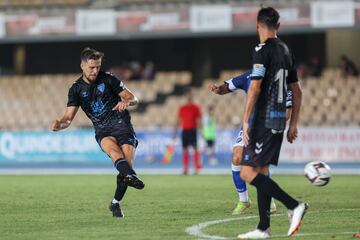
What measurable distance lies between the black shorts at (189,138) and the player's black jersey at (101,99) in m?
12.0

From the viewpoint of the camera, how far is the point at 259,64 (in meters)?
9.19

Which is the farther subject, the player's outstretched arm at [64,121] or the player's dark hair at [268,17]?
the player's outstretched arm at [64,121]

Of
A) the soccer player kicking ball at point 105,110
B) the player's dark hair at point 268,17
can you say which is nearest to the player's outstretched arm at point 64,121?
the soccer player kicking ball at point 105,110

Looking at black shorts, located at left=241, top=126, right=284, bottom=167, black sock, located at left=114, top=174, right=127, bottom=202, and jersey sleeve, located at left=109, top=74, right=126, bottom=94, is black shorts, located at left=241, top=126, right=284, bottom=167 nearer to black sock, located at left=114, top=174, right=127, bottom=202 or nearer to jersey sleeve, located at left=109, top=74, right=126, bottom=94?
black sock, located at left=114, top=174, right=127, bottom=202

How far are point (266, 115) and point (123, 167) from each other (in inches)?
110

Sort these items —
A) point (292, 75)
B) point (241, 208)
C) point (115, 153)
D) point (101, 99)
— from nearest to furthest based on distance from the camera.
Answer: point (292, 75)
point (115, 153)
point (101, 99)
point (241, 208)

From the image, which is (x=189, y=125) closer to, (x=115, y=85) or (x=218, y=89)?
(x=115, y=85)

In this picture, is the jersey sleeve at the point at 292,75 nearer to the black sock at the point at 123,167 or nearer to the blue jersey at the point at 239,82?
the blue jersey at the point at 239,82

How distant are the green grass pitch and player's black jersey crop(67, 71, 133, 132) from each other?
4.04 feet

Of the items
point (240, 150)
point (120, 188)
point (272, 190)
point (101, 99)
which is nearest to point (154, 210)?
point (120, 188)

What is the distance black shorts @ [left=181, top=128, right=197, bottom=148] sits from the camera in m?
24.1

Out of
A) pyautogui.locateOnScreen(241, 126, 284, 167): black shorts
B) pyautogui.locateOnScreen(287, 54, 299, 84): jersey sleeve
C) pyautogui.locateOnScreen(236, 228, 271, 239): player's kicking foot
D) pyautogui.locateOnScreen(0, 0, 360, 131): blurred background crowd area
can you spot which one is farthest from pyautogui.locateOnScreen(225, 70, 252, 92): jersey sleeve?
pyautogui.locateOnScreen(0, 0, 360, 131): blurred background crowd area

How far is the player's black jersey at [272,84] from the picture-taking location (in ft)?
30.2

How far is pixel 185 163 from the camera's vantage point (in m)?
24.2
